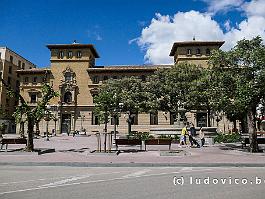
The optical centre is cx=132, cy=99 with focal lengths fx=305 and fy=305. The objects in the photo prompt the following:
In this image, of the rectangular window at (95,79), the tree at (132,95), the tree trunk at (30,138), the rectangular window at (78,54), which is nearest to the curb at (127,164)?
the tree trunk at (30,138)

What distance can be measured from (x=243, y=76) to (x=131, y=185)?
38.3 feet

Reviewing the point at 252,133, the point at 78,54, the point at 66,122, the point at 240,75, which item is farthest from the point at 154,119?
the point at 240,75

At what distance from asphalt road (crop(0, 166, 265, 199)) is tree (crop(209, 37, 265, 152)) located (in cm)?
710

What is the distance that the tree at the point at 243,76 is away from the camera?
55.3ft

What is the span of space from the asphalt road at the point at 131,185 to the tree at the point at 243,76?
710cm

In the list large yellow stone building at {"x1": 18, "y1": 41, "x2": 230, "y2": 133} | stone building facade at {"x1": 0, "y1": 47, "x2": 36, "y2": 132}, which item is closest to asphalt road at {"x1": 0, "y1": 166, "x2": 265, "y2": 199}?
large yellow stone building at {"x1": 18, "y1": 41, "x2": 230, "y2": 133}

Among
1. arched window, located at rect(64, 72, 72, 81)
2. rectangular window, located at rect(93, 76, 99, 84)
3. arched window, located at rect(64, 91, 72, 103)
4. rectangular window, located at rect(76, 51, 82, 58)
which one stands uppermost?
rectangular window, located at rect(76, 51, 82, 58)

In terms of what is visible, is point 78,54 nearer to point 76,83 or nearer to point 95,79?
point 76,83

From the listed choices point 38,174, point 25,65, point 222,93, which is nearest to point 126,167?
point 38,174

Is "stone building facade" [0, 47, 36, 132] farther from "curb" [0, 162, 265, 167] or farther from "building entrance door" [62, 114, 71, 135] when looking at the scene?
"curb" [0, 162, 265, 167]

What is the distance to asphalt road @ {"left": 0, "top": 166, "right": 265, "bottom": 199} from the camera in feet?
23.1

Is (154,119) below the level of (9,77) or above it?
below

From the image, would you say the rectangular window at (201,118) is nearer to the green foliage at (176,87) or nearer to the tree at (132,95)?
the tree at (132,95)

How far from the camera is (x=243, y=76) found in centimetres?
1747
